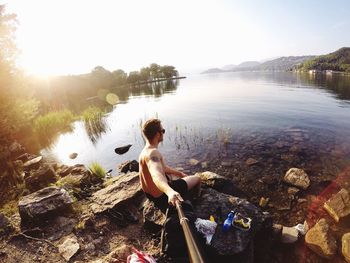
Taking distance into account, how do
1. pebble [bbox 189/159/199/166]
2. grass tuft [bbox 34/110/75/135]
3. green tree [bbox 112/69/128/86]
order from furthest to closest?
green tree [bbox 112/69/128/86], grass tuft [bbox 34/110/75/135], pebble [bbox 189/159/199/166]

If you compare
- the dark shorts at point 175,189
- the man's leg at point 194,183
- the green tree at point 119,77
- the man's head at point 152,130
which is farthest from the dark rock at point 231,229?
the green tree at point 119,77

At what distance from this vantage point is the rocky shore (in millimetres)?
5941

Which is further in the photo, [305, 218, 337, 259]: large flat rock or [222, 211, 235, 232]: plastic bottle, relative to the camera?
[305, 218, 337, 259]: large flat rock

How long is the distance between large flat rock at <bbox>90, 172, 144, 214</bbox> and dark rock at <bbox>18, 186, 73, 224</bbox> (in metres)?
1.05

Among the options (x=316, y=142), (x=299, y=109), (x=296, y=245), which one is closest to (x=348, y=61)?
(x=299, y=109)

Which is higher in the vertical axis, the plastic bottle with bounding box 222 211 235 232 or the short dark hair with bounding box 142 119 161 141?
the short dark hair with bounding box 142 119 161 141

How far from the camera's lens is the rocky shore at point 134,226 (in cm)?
594

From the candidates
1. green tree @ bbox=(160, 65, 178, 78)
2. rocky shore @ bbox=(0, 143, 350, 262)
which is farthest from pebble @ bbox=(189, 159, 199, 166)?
green tree @ bbox=(160, 65, 178, 78)

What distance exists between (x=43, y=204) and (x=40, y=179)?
3.96 meters

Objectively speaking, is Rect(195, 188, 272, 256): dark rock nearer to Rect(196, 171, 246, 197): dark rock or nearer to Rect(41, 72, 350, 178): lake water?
Rect(196, 171, 246, 197): dark rock

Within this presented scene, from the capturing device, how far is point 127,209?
817cm

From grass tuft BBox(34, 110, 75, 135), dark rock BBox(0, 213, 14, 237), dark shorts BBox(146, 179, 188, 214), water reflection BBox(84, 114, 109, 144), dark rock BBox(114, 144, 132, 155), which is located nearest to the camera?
dark shorts BBox(146, 179, 188, 214)

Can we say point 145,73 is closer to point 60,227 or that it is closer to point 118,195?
point 118,195

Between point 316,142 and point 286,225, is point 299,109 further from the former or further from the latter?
point 286,225
